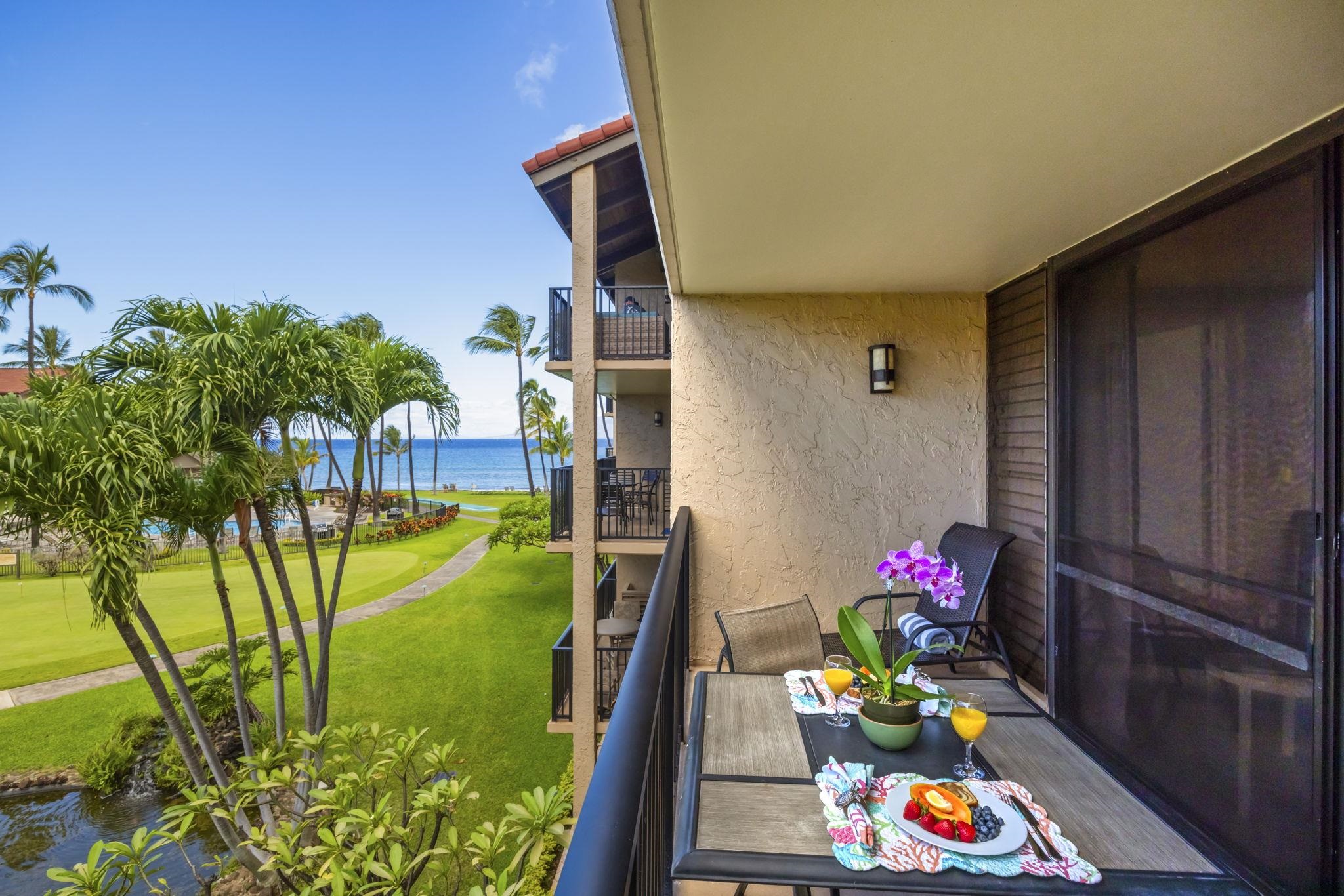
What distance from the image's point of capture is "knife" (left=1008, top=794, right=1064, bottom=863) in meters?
1.16

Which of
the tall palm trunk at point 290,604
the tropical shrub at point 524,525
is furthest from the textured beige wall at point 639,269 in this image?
the tropical shrub at point 524,525

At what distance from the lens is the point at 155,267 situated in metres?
41.2

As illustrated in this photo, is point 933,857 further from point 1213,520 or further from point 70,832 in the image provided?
point 70,832

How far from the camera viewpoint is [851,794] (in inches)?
50.8

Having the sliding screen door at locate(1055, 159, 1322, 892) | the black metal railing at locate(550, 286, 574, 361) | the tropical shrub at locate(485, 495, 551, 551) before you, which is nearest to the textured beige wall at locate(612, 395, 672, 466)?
the black metal railing at locate(550, 286, 574, 361)

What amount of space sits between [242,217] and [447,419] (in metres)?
46.7

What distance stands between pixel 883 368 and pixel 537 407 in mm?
19967

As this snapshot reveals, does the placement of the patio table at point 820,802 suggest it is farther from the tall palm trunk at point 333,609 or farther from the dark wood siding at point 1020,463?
the tall palm trunk at point 333,609

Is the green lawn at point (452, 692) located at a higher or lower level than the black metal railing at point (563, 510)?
lower

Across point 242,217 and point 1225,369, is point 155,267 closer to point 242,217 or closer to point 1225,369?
point 242,217

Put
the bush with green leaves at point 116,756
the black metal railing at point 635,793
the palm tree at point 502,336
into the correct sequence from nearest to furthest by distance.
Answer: the black metal railing at point 635,793 < the bush with green leaves at point 116,756 < the palm tree at point 502,336

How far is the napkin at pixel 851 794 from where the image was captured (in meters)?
1.18

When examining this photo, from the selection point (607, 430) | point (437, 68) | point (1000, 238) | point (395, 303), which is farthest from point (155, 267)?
point (1000, 238)

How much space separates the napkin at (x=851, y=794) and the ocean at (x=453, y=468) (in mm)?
46985
